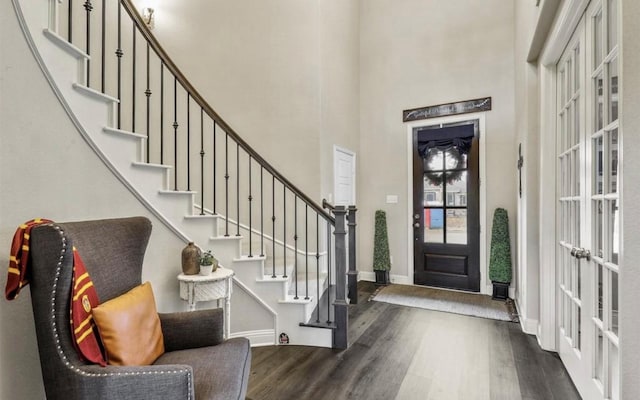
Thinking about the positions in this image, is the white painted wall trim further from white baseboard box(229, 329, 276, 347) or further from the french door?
white baseboard box(229, 329, 276, 347)

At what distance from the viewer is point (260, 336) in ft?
8.73

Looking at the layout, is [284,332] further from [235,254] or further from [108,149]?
[108,149]

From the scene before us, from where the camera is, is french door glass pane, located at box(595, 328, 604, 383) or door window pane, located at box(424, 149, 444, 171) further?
door window pane, located at box(424, 149, 444, 171)

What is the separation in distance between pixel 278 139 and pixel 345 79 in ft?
5.06

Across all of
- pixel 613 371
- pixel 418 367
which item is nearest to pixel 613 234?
pixel 613 371

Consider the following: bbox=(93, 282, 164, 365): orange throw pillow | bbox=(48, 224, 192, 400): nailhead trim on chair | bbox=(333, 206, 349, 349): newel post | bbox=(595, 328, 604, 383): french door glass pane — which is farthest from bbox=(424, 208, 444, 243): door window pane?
bbox=(48, 224, 192, 400): nailhead trim on chair

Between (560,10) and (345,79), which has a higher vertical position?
(345,79)

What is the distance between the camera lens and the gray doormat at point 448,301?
3.45 metres

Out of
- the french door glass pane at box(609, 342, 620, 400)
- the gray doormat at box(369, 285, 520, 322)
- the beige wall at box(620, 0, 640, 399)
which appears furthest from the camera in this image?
the gray doormat at box(369, 285, 520, 322)

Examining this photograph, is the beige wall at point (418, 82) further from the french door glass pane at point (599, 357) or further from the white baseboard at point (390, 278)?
the french door glass pane at point (599, 357)

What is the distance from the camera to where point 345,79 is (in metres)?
4.60

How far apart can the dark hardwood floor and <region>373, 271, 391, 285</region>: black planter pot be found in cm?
151

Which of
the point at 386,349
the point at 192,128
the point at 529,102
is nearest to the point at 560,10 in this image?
the point at 529,102

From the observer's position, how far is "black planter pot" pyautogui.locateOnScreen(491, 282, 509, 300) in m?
3.88
